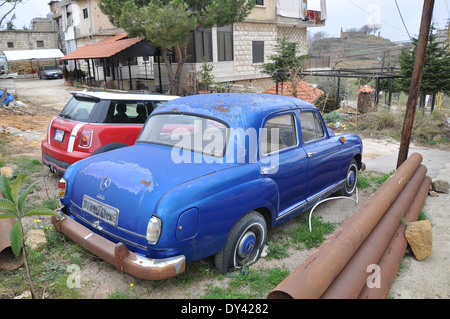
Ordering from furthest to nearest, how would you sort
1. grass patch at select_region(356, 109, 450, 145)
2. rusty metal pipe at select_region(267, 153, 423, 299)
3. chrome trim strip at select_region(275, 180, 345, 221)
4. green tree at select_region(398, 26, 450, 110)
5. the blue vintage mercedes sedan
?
green tree at select_region(398, 26, 450, 110), grass patch at select_region(356, 109, 450, 145), chrome trim strip at select_region(275, 180, 345, 221), the blue vintage mercedes sedan, rusty metal pipe at select_region(267, 153, 423, 299)

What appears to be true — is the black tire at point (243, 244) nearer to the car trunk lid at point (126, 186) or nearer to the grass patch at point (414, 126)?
the car trunk lid at point (126, 186)

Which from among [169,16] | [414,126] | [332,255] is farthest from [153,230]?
[169,16]

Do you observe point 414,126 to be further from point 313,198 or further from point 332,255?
point 332,255

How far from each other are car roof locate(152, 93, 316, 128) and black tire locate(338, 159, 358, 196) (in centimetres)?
169

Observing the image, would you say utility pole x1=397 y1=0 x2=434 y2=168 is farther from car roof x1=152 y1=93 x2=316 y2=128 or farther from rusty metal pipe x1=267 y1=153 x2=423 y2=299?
car roof x1=152 y1=93 x2=316 y2=128

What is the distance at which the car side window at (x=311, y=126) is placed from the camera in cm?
438

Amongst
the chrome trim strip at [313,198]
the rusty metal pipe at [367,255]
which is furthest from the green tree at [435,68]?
the rusty metal pipe at [367,255]

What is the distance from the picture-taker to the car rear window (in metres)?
5.51

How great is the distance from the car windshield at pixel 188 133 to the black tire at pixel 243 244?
2.40 feet

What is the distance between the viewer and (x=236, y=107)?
3742 mm

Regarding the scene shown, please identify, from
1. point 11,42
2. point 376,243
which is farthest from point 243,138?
point 11,42

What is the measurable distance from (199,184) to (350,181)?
353cm

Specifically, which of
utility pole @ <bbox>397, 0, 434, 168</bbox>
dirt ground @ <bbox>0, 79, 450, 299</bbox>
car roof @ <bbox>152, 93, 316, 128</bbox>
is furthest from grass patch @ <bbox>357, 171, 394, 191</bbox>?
car roof @ <bbox>152, 93, 316, 128</bbox>

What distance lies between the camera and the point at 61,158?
5320 mm
